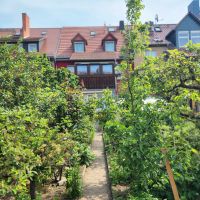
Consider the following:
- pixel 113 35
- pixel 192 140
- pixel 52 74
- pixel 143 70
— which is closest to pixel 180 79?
pixel 143 70

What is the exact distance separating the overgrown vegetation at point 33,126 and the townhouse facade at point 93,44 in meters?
12.1

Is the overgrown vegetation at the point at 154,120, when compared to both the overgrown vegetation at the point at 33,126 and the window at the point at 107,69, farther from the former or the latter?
the window at the point at 107,69

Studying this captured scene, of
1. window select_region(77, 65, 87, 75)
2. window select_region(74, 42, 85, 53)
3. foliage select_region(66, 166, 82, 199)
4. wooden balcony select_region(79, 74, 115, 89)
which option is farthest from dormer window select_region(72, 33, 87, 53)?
foliage select_region(66, 166, 82, 199)

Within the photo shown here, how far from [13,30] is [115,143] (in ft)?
106

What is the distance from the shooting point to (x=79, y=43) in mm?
32812

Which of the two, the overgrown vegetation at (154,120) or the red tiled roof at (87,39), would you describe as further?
the red tiled roof at (87,39)

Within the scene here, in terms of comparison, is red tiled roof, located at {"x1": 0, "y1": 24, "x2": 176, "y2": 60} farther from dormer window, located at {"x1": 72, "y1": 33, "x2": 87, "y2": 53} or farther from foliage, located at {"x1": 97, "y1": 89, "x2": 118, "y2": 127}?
foliage, located at {"x1": 97, "y1": 89, "x2": 118, "y2": 127}

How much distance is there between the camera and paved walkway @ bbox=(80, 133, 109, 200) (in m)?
9.37

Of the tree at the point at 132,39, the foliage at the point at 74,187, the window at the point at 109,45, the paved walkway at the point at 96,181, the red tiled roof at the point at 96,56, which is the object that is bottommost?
the paved walkway at the point at 96,181

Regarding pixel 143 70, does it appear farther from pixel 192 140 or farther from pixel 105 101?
pixel 192 140

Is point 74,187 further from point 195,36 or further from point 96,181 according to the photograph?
point 195,36

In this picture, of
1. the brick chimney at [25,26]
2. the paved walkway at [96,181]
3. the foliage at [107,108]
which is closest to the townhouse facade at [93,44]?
the brick chimney at [25,26]

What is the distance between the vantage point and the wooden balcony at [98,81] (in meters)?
29.3

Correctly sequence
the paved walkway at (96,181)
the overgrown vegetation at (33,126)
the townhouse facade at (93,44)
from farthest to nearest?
the townhouse facade at (93,44), the paved walkway at (96,181), the overgrown vegetation at (33,126)
